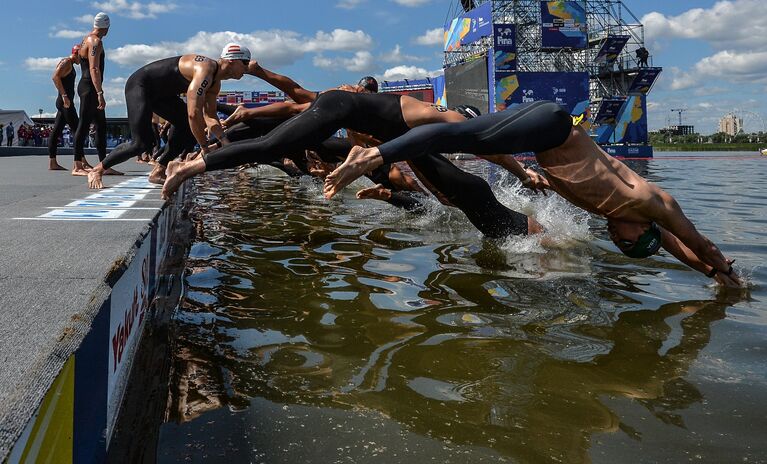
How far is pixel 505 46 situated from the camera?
42.5m

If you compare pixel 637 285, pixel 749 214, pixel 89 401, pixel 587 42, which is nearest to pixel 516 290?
pixel 637 285

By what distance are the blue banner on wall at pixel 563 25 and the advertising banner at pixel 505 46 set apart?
2685 mm

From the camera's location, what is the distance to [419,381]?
2.34 meters

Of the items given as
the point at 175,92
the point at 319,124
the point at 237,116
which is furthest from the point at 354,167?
the point at 237,116

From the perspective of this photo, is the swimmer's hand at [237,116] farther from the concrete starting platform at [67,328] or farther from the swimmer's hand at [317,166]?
the concrete starting platform at [67,328]

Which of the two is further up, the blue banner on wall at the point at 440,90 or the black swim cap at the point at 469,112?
the blue banner on wall at the point at 440,90

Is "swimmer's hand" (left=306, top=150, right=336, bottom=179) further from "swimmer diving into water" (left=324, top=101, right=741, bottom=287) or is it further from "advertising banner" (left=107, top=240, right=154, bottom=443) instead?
"advertising banner" (left=107, top=240, right=154, bottom=443)

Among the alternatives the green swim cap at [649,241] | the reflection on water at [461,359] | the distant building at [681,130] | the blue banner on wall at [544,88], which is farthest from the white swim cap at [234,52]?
the distant building at [681,130]

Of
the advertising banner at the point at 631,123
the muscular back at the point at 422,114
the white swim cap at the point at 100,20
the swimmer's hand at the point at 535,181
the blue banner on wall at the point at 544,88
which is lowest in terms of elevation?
the swimmer's hand at the point at 535,181

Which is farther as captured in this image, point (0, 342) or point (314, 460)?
point (314, 460)

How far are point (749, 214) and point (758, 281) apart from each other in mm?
4709

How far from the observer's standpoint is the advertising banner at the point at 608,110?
40625 millimetres

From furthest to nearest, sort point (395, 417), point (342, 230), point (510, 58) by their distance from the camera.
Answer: point (510, 58) → point (342, 230) → point (395, 417)

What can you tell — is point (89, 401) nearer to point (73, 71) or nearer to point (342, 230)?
point (342, 230)
